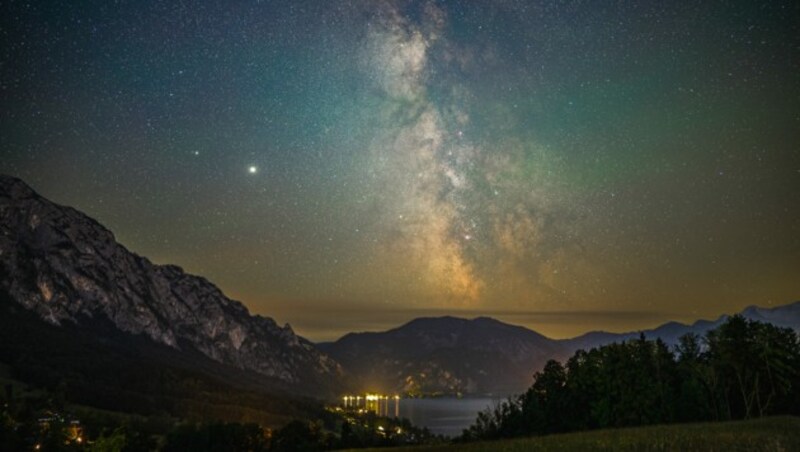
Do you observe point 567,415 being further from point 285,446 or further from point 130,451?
point 130,451

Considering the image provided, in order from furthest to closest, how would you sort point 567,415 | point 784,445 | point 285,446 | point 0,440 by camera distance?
point 285,446 < point 0,440 < point 567,415 < point 784,445

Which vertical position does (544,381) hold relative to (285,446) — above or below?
above

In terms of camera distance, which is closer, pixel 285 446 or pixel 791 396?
pixel 791 396

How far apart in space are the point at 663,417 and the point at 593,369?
13007 millimetres

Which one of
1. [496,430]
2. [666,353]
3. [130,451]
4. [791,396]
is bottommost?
[130,451]

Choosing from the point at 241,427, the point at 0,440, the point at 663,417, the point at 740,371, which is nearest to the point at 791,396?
the point at 740,371

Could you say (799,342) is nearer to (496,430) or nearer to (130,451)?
(496,430)

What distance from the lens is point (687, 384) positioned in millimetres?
85562

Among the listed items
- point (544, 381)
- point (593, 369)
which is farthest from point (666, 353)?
point (544, 381)

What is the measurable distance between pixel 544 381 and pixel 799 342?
147 ft

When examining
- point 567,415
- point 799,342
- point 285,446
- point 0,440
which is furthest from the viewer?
point 285,446

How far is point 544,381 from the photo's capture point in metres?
117

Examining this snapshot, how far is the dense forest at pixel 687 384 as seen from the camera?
81875mm

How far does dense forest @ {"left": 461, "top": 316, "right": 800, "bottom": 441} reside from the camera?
8188cm
